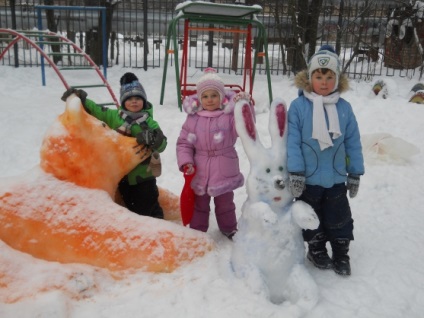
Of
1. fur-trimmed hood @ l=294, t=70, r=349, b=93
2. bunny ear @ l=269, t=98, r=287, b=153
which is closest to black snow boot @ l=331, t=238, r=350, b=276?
bunny ear @ l=269, t=98, r=287, b=153

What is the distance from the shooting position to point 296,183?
2.59m

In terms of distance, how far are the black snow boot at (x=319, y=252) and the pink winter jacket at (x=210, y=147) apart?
67cm

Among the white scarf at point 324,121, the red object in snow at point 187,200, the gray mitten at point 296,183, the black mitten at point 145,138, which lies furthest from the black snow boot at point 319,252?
the black mitten at point 145,138

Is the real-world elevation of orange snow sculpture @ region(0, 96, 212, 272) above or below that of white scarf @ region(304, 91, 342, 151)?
below

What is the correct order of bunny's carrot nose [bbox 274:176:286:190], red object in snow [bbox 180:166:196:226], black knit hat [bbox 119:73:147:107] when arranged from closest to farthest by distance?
bunny's carrot nose [bbox 274:176:286:190], red object in snow [bbox 180:166:196:226], black knit hat [bbox 119:73:147:107]

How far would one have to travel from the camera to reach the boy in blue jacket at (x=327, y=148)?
268 centimetres

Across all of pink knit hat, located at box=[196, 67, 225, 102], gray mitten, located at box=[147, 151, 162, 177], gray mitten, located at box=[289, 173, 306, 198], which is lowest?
gray mitten, located at box=[147, 151, 162, 177]

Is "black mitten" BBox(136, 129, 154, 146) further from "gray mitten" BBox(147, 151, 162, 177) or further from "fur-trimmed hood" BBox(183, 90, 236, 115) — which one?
"fur-trimmed hood" BBox(183, 90, 236, 115)

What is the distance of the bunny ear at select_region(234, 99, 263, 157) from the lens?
2688 millimetres

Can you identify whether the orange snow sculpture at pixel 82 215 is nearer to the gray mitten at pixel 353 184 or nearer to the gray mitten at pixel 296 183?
the gray mitten at pixel 296 183

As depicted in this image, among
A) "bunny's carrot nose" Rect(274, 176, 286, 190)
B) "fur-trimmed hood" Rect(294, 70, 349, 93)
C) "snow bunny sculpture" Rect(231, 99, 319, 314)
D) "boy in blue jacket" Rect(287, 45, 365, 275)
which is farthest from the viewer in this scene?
"fur-trimmed hood" Rect(294, 70, 349, 93)

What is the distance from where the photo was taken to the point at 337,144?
273 centimetres

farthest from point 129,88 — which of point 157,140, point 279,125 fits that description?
point 279,125

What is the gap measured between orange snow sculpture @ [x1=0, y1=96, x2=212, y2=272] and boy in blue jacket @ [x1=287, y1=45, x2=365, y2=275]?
790 mm
